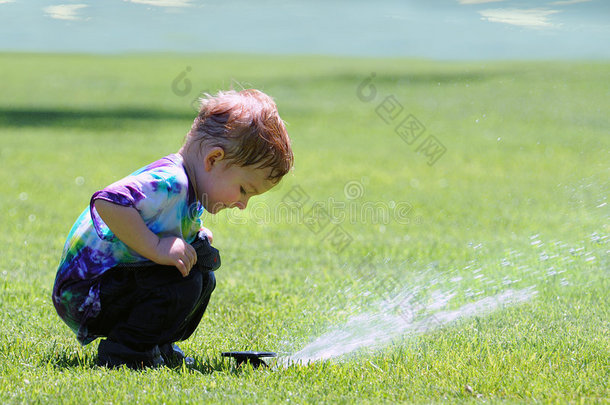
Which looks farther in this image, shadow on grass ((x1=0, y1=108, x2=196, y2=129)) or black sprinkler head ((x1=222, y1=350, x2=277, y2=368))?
shadow on grass ((x1=0, y1=108, x2=196, y2=129))

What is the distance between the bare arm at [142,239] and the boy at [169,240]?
0.05 feet

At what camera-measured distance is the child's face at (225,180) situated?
3135mm

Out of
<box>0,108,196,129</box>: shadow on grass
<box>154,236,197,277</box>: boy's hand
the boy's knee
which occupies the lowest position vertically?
<box>0,108,196,129</box>: shadow on grass

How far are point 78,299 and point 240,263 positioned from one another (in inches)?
90.1

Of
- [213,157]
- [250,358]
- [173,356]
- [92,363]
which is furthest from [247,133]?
[92,363]

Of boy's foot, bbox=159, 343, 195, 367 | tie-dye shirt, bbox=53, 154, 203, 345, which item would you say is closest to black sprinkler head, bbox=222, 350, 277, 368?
boy's foot, bbox=159, 343, 195, 367

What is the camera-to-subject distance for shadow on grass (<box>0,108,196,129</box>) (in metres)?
14.3

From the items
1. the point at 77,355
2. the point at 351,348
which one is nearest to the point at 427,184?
the point at 351,348

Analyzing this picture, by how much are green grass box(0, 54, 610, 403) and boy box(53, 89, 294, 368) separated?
19 cm

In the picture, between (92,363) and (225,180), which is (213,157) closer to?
(225,180)

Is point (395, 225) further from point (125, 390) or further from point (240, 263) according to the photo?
point (125, 390)

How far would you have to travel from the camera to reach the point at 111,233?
3.11 m

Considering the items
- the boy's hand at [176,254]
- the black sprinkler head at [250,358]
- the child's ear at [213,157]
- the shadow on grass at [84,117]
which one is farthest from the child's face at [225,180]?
the shadow on grass at [84,117]

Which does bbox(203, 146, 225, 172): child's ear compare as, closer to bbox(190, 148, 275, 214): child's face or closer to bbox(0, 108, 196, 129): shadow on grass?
bbox(190, 148, 275, 214): child's face
